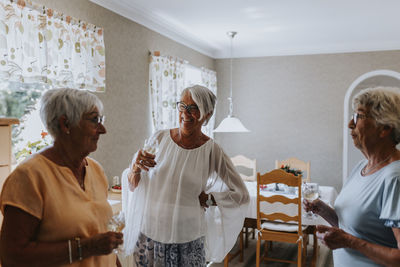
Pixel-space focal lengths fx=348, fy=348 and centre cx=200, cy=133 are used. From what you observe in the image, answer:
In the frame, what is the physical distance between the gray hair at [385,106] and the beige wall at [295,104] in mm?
4636

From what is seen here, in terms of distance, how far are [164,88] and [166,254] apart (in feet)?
9.57

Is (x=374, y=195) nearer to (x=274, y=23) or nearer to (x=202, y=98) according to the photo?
(x=202, y=98)

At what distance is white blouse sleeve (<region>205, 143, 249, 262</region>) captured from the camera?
2.01m

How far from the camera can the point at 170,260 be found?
1.84m

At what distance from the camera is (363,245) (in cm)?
132

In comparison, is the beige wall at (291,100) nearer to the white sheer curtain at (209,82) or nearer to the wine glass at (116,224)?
the white sheer curtain at (209,82)

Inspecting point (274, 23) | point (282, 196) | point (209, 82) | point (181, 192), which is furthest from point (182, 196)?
point (209, 82)

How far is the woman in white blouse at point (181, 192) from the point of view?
1.86m

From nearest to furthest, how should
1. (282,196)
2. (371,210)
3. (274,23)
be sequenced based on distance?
1. (371,210)
2. (282,196)
3. (274,23)

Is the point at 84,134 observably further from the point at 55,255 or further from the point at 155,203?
the point at 155,203

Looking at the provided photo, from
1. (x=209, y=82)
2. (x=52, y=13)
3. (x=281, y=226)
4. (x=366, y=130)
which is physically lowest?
(x=281, y=226)

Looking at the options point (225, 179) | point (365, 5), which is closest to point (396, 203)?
point (225, 179)

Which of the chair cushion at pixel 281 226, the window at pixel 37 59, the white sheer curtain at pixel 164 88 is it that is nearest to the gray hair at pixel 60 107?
the window at pixel 37 59

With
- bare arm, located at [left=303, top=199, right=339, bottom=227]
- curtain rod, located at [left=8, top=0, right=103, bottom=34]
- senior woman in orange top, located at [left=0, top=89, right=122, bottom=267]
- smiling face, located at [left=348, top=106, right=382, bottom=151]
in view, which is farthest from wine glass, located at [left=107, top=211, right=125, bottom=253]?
curtain rod, located at [left=8, top=0, right=103, bottom=34]
